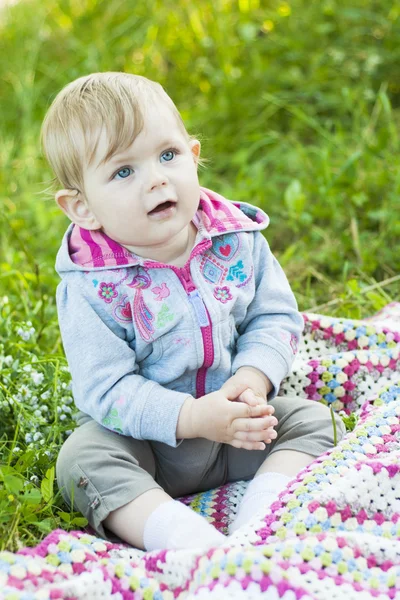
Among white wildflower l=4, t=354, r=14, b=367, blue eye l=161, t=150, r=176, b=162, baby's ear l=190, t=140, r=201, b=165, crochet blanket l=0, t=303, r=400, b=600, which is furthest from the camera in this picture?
white wildflower l=4, t=354, r=14, b=367

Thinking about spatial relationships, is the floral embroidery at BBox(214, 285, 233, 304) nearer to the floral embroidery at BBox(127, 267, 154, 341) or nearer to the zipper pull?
the zipper pull

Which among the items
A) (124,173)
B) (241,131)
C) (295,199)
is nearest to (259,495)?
(124,173)

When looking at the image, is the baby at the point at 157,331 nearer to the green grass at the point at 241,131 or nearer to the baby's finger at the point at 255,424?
the baby's finger at the point at 255,424

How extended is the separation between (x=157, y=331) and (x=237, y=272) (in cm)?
24

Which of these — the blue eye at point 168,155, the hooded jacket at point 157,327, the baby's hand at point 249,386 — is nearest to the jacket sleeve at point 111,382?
the hooded jacket at point 157,327

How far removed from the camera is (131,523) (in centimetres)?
167

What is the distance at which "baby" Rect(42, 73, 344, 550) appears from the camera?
5.60ft

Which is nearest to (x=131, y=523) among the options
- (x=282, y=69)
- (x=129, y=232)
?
(x=129, y=232)

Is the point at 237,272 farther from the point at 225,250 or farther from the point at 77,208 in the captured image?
the point at 77,208

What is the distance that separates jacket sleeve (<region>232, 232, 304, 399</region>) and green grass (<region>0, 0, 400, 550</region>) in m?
0.45

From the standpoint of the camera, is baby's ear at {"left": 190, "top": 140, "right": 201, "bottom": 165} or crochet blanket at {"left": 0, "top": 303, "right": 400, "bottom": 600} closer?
crochet blanket at {"left": 0, "top": 303, "right": 400, "bottom": 600}

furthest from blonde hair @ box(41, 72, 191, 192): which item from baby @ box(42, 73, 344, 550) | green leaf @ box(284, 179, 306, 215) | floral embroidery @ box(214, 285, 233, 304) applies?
green leaf @ box(284, 179, 306, 215)

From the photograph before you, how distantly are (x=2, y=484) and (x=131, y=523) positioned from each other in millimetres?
322

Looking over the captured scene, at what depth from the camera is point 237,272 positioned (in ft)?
6.31
